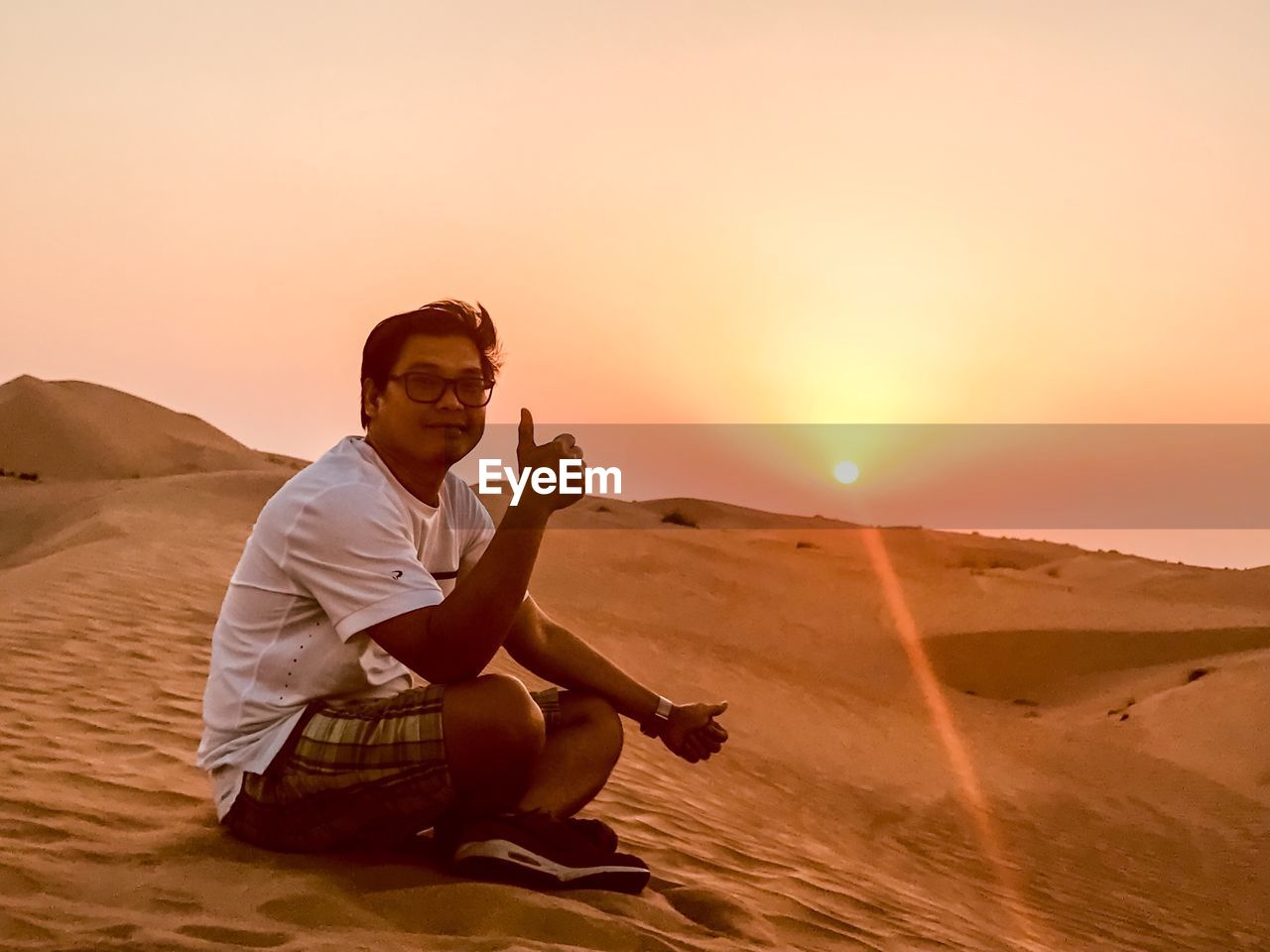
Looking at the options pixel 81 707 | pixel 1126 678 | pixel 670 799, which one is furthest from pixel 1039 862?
pixel 1126 678

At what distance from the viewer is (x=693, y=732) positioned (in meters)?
3.78

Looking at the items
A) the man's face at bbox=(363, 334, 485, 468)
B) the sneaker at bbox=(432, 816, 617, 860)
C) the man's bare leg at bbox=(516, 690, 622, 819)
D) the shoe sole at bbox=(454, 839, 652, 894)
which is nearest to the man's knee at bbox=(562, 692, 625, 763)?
the man's bare leg at bbox=(516, 690, 622, 819)

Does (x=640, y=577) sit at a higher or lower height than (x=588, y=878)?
higher

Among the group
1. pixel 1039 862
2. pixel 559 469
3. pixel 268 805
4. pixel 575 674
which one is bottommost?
pixel 1039 862

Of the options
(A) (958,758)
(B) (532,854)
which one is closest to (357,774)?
(B) (532,854)

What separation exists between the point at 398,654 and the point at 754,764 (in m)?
6.46

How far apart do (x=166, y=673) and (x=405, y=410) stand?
169 inches

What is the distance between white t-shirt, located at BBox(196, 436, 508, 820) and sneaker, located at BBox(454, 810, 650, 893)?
1.61ft

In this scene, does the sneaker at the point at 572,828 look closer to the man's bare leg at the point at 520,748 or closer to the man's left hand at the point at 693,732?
the man's bare leg at the point at 520,748

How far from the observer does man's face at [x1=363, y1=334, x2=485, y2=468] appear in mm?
3279

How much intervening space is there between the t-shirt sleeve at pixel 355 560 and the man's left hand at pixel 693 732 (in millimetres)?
1102

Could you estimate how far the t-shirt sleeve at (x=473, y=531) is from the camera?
3.67m

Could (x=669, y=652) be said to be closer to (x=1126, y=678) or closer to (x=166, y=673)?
(x=166, y=673)

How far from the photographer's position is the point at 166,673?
22.4ft
